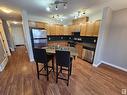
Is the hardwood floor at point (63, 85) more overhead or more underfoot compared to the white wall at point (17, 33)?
more underfoot

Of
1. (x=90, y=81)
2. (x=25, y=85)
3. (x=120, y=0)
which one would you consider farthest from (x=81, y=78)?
(x=120, y=0)

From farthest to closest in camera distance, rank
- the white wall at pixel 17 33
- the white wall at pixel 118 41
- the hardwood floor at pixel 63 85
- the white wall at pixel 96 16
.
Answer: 1. the white wall at pixel 17 33
2. the white wall at pixel 96 16
3. the white wall at pixel 118 41
4. the hardwood floor at pixel 63 85

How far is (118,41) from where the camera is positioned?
10.4ft

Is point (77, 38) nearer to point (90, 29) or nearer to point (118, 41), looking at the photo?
point (90, 29)

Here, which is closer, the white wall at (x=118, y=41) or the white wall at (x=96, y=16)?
the white wall at (x=118, y=41)

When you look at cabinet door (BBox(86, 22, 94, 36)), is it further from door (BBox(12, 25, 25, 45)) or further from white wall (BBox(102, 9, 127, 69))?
door (BBox(12, 25, 25, 45))

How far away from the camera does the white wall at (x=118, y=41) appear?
296cm

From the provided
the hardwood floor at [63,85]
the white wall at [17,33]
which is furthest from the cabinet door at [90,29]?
the white wall at [17,33]

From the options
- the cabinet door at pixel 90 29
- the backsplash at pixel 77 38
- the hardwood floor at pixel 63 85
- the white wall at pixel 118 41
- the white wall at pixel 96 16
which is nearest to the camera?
the hardwood floor at pixel 63 85

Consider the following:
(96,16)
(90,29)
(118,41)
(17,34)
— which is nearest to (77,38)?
(90,29)

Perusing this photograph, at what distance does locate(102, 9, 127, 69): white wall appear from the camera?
296 cm

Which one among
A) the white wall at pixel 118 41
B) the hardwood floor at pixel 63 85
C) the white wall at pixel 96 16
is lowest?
the hardwood floor at pixel 63 85

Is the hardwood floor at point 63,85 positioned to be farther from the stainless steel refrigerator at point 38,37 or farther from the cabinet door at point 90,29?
the cabinet door at point 90,29

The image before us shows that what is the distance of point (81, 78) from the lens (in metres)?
2.50
